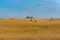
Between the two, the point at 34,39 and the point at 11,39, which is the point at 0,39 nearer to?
the point at 11,39

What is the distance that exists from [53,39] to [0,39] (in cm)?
544

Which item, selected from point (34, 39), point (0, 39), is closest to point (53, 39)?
point (34, 39)

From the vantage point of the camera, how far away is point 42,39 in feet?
68.8

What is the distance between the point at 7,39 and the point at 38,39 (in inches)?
126

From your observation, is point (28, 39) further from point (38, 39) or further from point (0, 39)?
point (0, 39)

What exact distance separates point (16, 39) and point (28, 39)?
48.6 inches

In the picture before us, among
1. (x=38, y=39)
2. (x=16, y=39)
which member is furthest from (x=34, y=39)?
(x=16, y=39)

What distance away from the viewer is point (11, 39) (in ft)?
68.9

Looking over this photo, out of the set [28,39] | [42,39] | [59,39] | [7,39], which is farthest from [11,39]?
[59,39]

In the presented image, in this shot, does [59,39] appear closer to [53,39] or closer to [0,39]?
[53,39]

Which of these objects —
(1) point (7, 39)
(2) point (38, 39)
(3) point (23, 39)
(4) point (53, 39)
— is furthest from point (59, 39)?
(1) point (7, 39)

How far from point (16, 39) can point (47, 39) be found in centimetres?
317

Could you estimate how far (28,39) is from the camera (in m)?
21.1

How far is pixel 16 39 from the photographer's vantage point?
21.0 m
